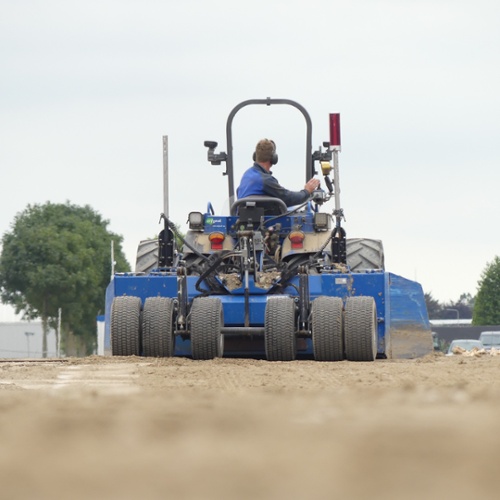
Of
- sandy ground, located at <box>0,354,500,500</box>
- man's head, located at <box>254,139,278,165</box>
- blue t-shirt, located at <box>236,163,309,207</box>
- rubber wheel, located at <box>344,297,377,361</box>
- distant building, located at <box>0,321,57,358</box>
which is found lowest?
sandy ground, located at <box>0,354,500,500</box>

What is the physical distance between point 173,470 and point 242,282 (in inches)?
366

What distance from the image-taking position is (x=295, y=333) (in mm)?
12750

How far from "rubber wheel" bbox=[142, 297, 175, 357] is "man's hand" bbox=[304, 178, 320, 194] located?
7.97ft

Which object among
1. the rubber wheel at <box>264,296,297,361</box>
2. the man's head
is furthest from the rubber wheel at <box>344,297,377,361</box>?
the man's head

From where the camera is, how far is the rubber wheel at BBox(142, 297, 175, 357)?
13.1m

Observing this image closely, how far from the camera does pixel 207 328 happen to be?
41.8ft

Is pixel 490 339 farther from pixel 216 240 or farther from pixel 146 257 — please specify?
pixel 216 240

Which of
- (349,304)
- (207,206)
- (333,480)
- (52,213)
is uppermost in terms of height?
(52,213)

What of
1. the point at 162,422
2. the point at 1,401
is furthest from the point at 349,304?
the point at 162,422

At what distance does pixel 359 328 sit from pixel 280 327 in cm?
77

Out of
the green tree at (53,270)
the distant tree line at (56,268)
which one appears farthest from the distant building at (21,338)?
the green tree at (53,270)

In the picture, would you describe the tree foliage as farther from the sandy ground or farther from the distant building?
the sandy ground

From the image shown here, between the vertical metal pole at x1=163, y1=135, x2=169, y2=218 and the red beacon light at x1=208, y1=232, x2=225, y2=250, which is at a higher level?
the vertical metal pole at x1=163, y1=135, x2=169, y2=218

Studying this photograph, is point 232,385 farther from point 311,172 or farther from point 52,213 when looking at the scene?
point 52,213
